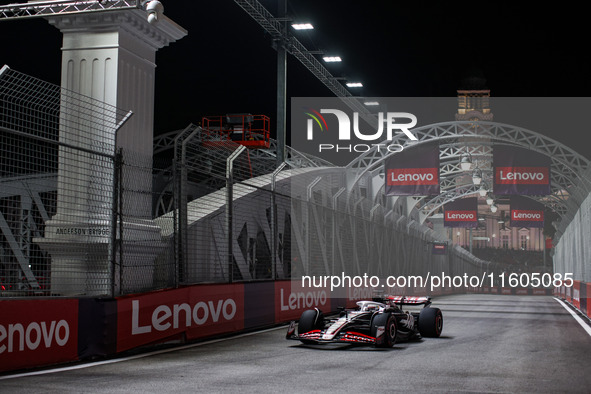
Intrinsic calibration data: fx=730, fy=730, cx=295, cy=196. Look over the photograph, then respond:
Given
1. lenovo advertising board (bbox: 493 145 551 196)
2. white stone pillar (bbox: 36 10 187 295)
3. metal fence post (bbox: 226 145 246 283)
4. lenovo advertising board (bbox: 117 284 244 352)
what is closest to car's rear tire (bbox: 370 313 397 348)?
lenovo advertising board (bbox: 117 284 244 352)

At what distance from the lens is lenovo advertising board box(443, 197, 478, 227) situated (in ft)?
131

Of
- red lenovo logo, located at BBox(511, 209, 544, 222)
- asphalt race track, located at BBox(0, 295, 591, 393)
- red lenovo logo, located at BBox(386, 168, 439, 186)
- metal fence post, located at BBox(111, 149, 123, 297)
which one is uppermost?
red lenovo logo, located at BBox(386, 168, 439, 186)

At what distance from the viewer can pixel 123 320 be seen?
9.80 meters

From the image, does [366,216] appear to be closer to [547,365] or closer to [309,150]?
[309,150]

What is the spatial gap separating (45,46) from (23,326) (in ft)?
78.4

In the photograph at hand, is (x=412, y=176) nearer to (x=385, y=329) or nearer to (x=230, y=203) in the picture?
(x=230, y=203)

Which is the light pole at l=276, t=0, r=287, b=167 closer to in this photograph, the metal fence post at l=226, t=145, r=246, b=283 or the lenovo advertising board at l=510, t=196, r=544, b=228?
the metal fence post at l=226, t=145, r=246, b=283

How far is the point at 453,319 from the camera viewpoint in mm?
18688

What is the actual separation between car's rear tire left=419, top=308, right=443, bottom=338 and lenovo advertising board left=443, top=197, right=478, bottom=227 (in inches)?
1090

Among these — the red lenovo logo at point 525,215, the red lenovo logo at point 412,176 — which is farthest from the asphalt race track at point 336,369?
the red lenovo logo at point 525,215

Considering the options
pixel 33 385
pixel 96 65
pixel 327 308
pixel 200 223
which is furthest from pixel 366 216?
pixel 33 385

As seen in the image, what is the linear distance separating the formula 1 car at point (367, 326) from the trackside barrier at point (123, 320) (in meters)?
1.54

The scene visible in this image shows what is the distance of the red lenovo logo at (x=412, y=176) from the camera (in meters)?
24.9

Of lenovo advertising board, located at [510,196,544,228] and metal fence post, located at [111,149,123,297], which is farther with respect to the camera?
lenovo advertising board, located at [510,196,544,228]
